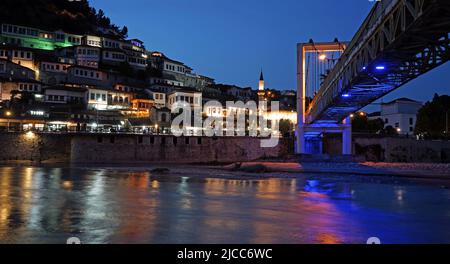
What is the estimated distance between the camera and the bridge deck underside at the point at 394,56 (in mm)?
15000

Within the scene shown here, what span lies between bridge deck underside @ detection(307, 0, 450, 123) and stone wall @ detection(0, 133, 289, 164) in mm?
23972

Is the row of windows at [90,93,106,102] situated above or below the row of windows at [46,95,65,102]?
above

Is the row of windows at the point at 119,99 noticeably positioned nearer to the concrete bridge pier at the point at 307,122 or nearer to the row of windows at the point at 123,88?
the row of windows at the point at 123,88

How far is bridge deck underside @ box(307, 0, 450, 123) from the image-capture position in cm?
1500

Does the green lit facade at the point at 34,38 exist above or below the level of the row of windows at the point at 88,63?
above

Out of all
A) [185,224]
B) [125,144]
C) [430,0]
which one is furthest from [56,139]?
[430,0]

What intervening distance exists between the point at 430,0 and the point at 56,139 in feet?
162

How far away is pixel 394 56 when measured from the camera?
20375 millimetres

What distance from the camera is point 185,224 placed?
591 inches

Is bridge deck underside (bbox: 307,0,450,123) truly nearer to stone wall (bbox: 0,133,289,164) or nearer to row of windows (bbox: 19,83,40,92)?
stone wall (bbox: 0,133,289,164)

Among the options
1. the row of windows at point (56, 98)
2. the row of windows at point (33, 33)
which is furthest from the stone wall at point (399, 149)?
the row of windows at point (33, 33)

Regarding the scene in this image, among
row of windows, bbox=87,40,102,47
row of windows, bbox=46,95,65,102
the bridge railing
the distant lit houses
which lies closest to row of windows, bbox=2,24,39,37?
row of windows, bbox=87,40,102,47

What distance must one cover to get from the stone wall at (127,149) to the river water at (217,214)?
2741cm

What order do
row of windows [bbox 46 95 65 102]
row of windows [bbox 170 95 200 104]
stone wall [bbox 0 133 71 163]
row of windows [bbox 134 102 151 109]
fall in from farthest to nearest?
row of windows [bbox 170 95 200 104] < row of windows [bbox 134 102 151 109] < row of windows [bbox 46 95 65 102] < stone wall [bbox 0 133 71 163]
